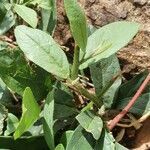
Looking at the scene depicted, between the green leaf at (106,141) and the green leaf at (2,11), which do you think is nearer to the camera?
the green leaf at (106,141)

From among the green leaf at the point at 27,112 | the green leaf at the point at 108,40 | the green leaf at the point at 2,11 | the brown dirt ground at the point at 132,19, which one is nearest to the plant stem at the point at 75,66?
the green leaf at the point at 108,40

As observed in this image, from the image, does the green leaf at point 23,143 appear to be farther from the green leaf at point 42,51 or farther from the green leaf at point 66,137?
the green leaf at point 42,51

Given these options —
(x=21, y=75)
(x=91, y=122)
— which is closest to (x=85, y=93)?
(x=91, y=122)

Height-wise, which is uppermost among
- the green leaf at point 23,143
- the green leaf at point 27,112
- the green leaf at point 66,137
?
the green leaf at point 27,112

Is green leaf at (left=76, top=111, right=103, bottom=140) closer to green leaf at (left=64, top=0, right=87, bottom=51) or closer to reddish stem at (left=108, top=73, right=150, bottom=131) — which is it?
reddish stem at (left=108, top=73, right=150, bottom=131)

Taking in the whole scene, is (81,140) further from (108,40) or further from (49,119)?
(108,40)

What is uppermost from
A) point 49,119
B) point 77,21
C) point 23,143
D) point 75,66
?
point 77,21
